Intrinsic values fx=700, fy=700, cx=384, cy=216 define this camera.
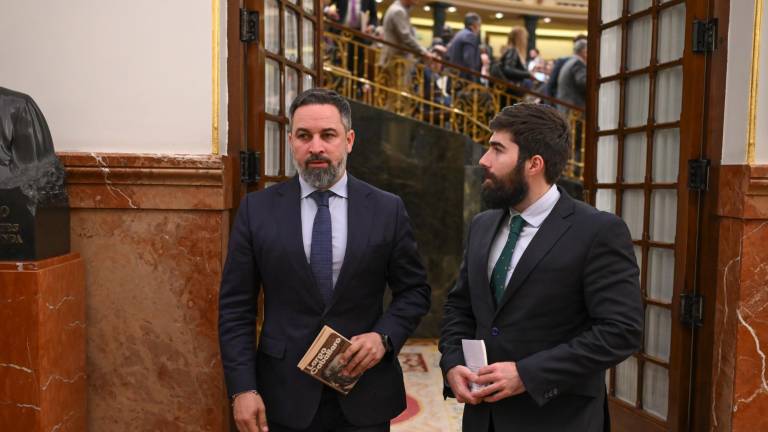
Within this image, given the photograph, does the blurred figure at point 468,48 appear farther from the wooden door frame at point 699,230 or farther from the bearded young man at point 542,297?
the bearded young man at point 542,297

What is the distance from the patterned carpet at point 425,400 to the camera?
4.67 metres

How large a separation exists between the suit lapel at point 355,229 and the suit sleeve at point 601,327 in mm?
620

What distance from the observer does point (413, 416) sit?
191 inches

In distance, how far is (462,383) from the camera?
2.12 metres

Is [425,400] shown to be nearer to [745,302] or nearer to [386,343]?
[745,302]

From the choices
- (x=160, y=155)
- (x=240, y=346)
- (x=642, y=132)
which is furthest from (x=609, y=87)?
(x=240, y=346)

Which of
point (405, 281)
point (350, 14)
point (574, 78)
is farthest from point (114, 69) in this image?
point (574, 78)

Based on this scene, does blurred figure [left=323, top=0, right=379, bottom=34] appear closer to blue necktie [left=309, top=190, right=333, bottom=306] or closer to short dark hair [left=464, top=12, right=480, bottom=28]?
short dark hair [left=464, top=12, right=480, bottom=28]

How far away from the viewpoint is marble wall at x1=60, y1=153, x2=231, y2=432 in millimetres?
2977

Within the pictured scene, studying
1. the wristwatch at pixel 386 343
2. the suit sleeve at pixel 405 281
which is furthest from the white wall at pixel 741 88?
the wristwatch at pixel 386 343

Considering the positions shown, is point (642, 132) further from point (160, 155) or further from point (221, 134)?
point (160, 155)

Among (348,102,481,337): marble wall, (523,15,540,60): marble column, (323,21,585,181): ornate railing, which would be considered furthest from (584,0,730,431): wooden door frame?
(523,15,540,60): marble column

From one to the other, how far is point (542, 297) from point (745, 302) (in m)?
1.50

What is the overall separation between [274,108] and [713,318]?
7.74 feet
